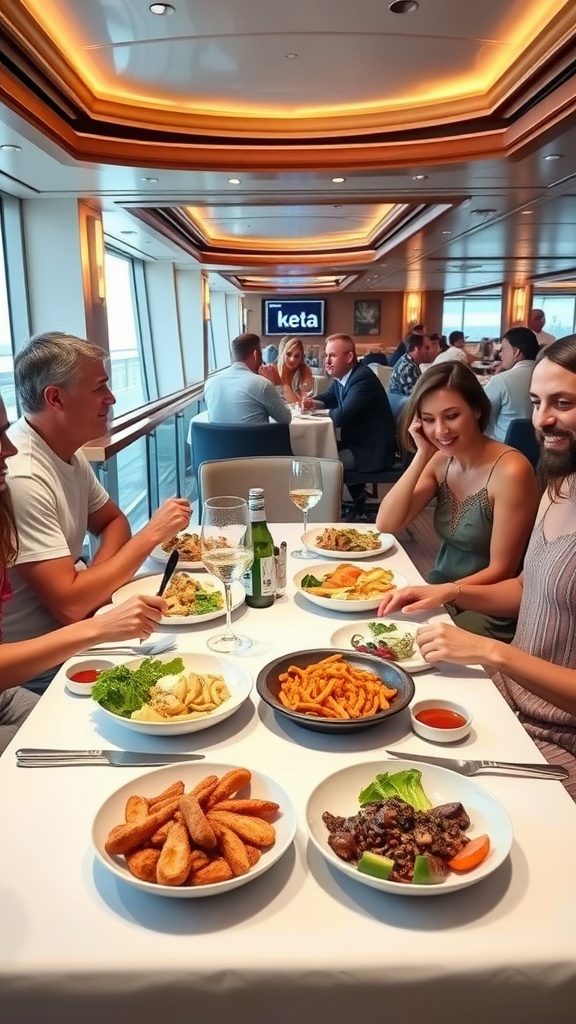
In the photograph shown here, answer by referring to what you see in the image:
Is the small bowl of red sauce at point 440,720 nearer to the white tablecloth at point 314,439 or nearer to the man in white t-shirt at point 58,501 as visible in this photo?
the man in white t-shirt at point 58,501

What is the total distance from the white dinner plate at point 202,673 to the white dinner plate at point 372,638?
24 centimetres

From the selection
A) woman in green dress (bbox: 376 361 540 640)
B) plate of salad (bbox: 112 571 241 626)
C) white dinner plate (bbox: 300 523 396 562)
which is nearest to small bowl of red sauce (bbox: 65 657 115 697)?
plate of salad (bbox: 112 571 241 626)

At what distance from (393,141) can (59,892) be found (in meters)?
4.28

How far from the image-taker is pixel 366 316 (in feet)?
50.8

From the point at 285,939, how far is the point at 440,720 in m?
0.49

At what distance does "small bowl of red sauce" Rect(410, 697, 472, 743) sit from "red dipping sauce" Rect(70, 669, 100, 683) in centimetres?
58

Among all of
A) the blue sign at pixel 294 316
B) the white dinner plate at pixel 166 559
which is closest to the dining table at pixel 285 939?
the white dinner plate at pixel 166 559

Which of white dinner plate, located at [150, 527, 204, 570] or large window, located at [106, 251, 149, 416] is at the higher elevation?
large window, located at [106, 251, 149, 416]

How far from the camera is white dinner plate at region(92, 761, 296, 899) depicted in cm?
75

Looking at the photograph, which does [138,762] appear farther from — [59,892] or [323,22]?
[323,22]

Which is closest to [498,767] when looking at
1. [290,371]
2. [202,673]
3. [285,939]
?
[285,939]

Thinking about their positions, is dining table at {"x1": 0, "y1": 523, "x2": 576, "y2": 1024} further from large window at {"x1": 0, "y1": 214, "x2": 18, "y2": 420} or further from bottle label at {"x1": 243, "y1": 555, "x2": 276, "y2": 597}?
large window at {"x1": 0, "y1": 214, "x2": 18, "y2": 420}

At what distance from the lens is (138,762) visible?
1.04m

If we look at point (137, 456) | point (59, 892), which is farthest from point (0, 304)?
point (59, 892)
